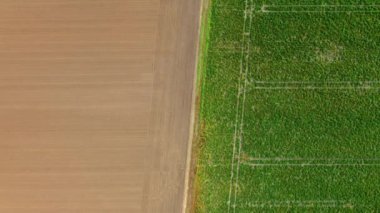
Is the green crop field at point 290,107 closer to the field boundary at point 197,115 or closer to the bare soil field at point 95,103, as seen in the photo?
the field boundary at point 197,115

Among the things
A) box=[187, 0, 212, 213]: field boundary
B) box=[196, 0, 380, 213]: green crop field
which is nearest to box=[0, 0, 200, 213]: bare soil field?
box=[187, 0, 212, 213]: field boundary

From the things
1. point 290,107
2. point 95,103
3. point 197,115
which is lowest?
point 197,115

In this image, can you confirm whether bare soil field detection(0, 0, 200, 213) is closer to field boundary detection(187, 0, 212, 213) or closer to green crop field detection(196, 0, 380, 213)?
field boundary detection(187, 0, 212, 213)

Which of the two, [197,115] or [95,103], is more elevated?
[95,103]

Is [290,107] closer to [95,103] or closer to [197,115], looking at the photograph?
[197,115]

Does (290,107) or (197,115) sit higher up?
(290,107)

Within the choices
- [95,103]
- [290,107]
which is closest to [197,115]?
[290,107]

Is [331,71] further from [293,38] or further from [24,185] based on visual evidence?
[24,185]

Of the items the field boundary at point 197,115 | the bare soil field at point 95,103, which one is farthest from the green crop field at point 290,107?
the bare soil field at point 95,103
